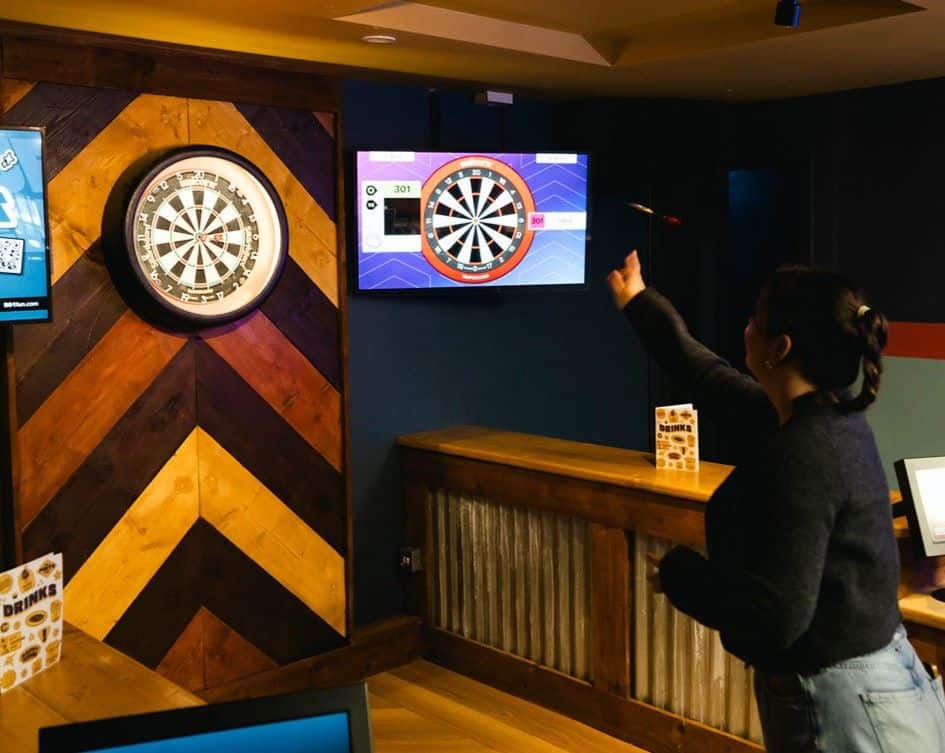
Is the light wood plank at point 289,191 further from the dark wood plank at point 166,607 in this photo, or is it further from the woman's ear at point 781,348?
the woman's ear at point 781,348

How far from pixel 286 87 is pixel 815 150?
266 cm

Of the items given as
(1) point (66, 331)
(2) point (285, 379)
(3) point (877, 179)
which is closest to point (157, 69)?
(1) point (66, 331)

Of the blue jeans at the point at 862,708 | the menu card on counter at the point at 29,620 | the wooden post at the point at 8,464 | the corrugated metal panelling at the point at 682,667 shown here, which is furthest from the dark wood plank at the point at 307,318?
the blue jeans at the point at 862,708

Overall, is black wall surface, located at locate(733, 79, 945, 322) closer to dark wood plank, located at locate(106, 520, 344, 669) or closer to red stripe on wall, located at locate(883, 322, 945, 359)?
red stripe on wall, located at locate(883, 322, 945, 359)

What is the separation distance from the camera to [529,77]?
4793mm

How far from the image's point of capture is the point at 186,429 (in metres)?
4.15

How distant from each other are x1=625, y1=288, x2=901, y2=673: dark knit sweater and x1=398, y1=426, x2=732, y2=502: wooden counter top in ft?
5.31

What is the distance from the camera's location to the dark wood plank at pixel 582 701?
398cm

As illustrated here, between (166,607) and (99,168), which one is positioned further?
(166,607)

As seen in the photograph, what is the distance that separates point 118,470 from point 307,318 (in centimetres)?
96

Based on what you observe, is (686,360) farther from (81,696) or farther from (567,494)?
(567,494)

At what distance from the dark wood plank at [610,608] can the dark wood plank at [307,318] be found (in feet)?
4.10

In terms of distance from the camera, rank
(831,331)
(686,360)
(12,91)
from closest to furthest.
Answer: (831,331) → (686,360) → (12,91)

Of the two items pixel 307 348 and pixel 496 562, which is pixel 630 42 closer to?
pixel 307 348
